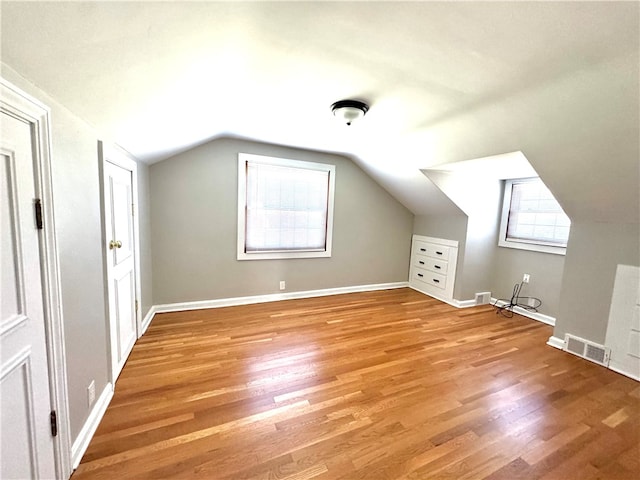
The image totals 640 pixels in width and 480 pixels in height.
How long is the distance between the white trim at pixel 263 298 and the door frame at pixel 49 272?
2109mm

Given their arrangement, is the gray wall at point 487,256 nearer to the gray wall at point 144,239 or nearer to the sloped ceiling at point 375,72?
the sloped ceiling at point 375,72

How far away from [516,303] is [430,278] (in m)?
1.19

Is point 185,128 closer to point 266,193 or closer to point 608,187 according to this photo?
point 266,193

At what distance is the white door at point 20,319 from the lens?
36.4 inches

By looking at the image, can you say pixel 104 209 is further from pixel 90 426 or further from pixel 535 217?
pixel 535 217

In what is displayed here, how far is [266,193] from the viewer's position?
3670 millimetres

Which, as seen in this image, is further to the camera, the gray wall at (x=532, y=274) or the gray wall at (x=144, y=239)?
the gray wall at (x=532, y=274)

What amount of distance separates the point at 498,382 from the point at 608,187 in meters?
1.85

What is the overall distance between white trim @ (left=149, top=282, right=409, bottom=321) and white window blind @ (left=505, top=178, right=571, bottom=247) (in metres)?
1.94

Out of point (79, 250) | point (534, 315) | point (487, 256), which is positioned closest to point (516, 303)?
point (534, 315)

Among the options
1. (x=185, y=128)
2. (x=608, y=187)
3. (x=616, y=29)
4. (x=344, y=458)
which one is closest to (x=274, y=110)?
(x=185, y=128)

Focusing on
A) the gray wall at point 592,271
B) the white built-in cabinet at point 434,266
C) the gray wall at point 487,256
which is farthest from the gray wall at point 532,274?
the white built-in cabinet at point 434,266

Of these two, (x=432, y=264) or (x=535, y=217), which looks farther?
(x=432, y=264)

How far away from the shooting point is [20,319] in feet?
3.28
